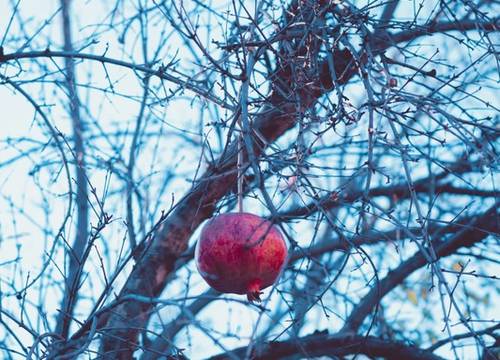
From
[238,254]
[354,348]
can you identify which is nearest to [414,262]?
[354,348]

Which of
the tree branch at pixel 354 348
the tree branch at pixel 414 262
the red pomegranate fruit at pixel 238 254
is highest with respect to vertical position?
the tree branch at pixel 414 262

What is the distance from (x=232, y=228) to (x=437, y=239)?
2220 mm

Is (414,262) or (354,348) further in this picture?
(414,262)

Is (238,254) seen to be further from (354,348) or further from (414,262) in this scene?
(414,262)

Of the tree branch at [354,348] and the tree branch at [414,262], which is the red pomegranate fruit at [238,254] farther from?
the tree branch at [414,262]

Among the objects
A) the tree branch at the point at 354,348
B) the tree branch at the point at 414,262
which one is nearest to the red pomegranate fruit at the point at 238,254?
the tree branch at the point at 354,348

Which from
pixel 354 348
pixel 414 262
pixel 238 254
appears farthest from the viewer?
pixel 414 262

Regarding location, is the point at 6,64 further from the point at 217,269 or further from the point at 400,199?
the point at 400,199

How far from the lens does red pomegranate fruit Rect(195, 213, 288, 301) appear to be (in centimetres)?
212

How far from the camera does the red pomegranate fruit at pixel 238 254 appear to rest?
6.94 feet

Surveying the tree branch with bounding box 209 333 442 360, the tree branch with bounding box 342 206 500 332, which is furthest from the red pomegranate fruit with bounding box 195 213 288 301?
the tree branch with bounding box 342 206 500 332

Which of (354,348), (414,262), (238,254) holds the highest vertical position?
(414,262)

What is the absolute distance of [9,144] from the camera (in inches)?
161

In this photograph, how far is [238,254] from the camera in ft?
6.94
